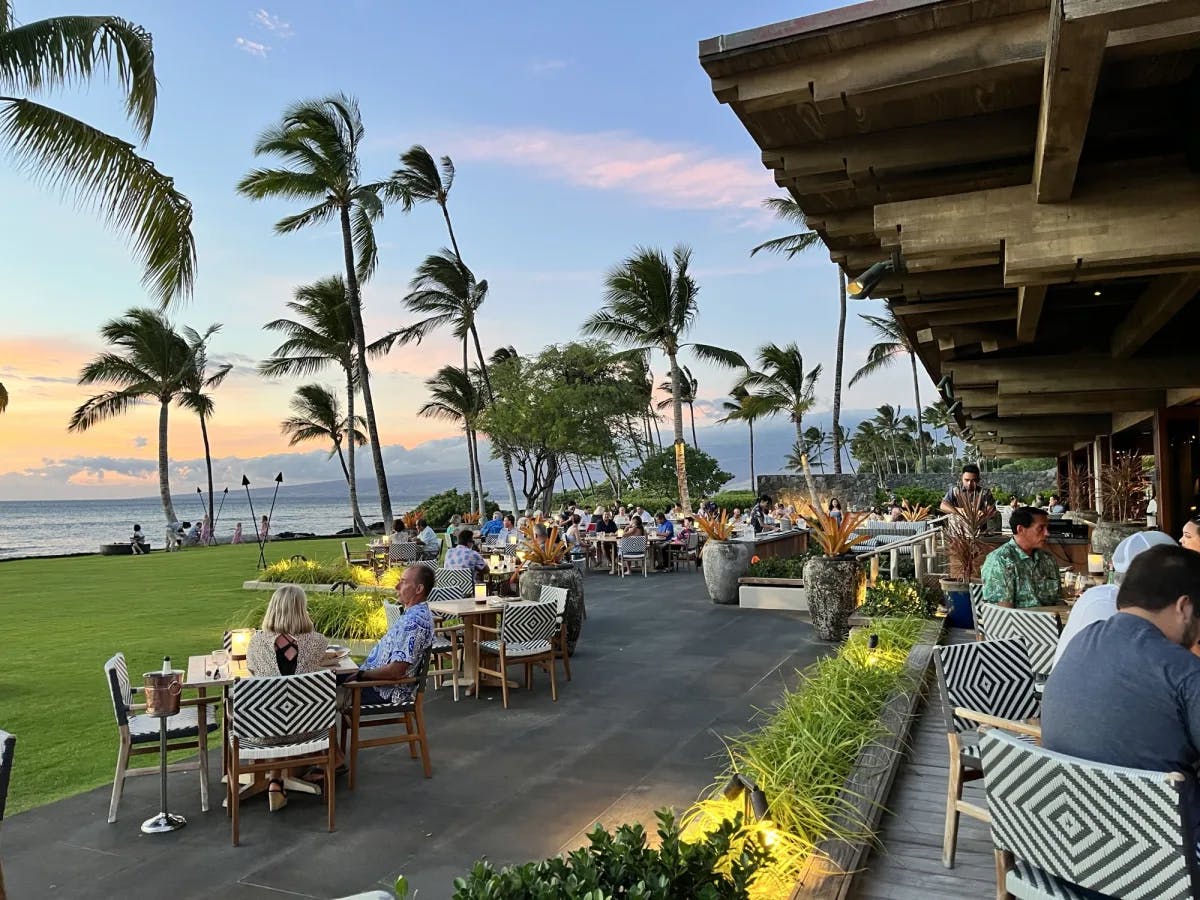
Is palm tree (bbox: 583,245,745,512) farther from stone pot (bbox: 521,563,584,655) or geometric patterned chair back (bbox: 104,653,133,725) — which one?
geometric patterned chair back (bbox: 104,653,133,725)

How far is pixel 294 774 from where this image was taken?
4.95 meters

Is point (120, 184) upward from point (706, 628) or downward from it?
upward

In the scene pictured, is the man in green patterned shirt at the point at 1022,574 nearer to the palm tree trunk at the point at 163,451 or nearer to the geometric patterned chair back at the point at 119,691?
the geometric patterned chair back at the point at 119,691

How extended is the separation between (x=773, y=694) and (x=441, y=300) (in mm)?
24691

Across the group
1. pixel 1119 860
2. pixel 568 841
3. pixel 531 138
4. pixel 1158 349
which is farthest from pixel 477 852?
pixel 531 138

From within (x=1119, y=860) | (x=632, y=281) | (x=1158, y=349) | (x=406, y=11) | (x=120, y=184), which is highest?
(x=406, y=11)

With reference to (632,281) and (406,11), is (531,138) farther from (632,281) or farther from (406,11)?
(632,281)

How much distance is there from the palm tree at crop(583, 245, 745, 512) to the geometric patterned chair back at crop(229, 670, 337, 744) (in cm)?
1896

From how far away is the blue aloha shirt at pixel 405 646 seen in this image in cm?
526

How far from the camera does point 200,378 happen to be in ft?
109

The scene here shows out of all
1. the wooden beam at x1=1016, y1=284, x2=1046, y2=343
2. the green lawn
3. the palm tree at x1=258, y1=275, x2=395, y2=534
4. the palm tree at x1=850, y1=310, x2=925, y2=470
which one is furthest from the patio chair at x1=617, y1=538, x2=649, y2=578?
the palm tree at x1=850, y1=310, x2=925, y2=470

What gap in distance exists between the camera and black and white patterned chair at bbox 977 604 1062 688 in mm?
3934

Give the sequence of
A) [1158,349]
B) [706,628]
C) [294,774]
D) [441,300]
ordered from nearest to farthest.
A: [294,774] → [1158,349] → [706,628] → [441,300]

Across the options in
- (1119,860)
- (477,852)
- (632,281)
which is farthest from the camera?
(632,281)
